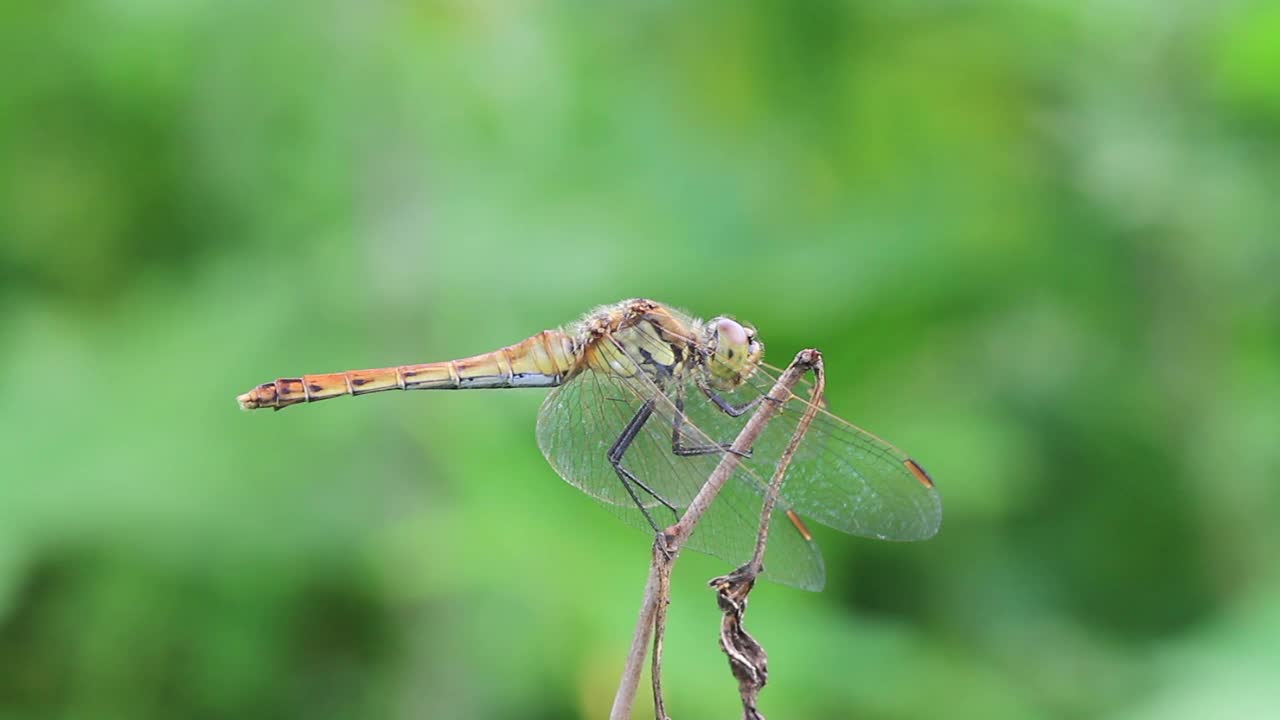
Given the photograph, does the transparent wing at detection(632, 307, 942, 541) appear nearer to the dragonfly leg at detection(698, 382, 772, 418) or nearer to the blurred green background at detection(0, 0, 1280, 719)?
the dragonfly leg at detection(698, 382, 772, 418)

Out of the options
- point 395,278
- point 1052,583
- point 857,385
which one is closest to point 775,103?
point 857,385

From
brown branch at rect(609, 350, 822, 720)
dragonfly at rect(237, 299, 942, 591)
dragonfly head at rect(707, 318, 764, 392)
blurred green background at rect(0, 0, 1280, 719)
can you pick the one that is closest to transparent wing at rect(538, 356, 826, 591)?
dragonfly at rect(237, 299, 942, 591)

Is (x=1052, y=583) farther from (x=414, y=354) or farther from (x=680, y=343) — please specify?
(x=414, y=354)

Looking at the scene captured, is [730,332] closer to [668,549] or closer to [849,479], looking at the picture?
[849,479]

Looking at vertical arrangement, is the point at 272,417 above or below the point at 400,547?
above

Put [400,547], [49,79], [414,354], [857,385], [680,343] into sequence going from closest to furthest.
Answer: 1. [680,343]
2. [400,547]
3. [414,354]
4. [857,385]
5. [49,79]

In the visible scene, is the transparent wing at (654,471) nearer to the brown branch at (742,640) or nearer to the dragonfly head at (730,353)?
the dragonfly head at (730,353)
